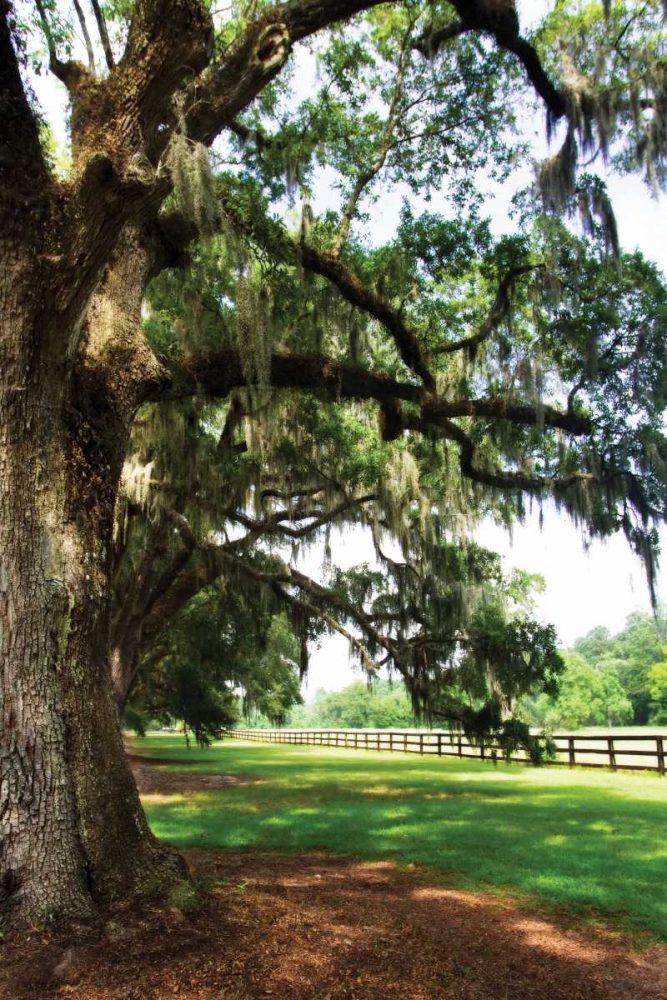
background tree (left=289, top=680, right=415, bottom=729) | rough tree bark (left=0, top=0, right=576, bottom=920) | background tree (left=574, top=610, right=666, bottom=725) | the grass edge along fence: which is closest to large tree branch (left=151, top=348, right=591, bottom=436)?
rough tree bark (left=0, top=0, right=576, bottom=920)

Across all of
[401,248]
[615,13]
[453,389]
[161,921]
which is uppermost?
[615,13]

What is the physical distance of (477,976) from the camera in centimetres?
343

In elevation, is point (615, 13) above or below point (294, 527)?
above

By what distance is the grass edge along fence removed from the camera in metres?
13.7

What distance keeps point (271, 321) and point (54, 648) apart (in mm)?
3901

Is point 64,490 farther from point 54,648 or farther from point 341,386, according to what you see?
point 341,386

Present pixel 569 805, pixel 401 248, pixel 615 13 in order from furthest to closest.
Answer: pixel 569 805, pixel 401 248, pixel 615 13

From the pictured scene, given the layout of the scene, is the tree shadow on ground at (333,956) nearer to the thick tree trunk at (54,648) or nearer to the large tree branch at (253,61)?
the thick tree trunk at (54,648)

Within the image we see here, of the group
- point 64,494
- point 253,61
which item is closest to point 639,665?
point 253,61

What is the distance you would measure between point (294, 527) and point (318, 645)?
7.79 feet

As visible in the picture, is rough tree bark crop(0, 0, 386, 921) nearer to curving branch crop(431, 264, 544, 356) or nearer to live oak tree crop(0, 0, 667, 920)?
live oak tree crop(0, 0, 667, 920)

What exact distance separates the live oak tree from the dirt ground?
365mm

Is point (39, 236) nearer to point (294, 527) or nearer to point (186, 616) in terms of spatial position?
point (294, 527)

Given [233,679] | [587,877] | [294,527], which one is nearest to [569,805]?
[587,877]
